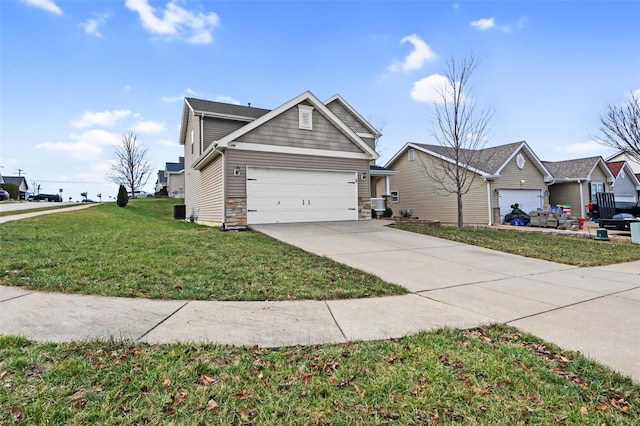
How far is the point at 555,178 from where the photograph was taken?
2148 cm

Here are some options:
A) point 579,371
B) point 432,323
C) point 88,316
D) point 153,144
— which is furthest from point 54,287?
point 153,144

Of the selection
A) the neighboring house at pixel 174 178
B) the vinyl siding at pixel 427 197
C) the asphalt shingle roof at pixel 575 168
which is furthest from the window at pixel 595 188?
the neighboring house at pixel 174 178

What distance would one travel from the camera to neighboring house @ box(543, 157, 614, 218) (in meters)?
21.5

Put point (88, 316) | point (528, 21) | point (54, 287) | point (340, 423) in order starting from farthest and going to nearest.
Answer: point (528, 21)
point (54, 287)
point (88, 316)
point (340, 423)

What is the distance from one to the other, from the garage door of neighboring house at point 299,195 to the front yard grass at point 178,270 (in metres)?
4.16

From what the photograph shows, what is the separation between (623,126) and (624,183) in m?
13.7

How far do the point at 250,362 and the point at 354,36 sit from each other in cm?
1434

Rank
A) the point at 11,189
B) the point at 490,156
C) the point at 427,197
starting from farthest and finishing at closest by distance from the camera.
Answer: the point at 11,189, the point at 427,197, the point at 490,156

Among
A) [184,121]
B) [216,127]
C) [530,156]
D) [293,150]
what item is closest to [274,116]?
[293,150]

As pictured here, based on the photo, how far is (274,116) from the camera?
40.4ft

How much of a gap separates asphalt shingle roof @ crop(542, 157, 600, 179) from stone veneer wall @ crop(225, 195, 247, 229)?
73.3 feet

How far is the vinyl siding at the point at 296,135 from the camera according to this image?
1215 centimetres

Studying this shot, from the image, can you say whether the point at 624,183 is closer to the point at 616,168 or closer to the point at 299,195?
the point at 616,168

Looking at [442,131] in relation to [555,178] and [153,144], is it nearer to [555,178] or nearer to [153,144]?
[555,178]
